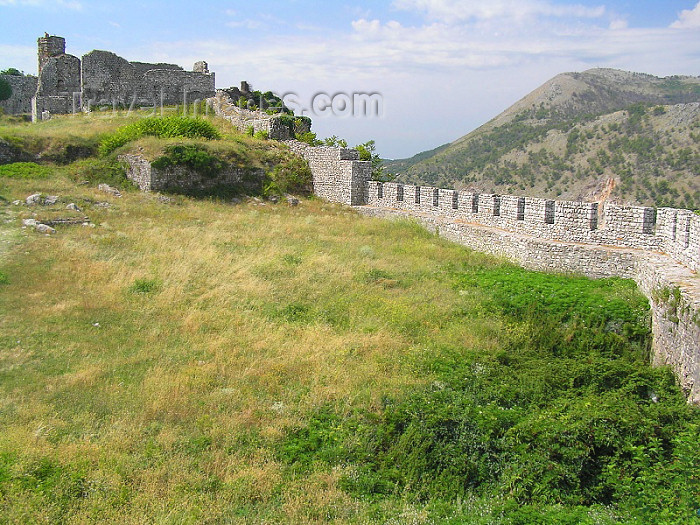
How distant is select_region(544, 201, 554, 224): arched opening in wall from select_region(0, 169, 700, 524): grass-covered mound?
1.74 m

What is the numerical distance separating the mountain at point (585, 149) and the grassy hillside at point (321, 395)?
17.1m

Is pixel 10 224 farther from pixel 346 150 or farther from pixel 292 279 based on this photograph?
pixel 346 150

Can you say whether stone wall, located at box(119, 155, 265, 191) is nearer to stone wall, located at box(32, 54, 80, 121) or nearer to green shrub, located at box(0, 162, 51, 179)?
green shrub, located at box(0, 162, 51, 179)

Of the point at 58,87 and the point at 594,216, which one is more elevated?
the point at 58,87

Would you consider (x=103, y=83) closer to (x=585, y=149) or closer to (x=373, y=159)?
(x=373, y=159)

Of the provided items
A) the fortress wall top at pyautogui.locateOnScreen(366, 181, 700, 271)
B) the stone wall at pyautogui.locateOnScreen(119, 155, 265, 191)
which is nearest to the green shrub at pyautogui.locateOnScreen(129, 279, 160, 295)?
the stone wall at pyautogui.locateOnScreen(119, 155, 265, 191)

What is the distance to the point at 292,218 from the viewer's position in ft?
57.7

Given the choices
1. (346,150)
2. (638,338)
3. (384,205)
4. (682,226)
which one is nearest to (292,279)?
(638,338)

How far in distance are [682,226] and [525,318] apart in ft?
11.1

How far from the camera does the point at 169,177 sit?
18188 mm

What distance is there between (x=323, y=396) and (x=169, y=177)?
44.1 ft

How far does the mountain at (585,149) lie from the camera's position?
32.2 metres

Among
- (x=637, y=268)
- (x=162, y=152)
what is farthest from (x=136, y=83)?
(x=637, y=268)

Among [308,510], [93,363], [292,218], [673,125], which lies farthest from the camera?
[673,125]
